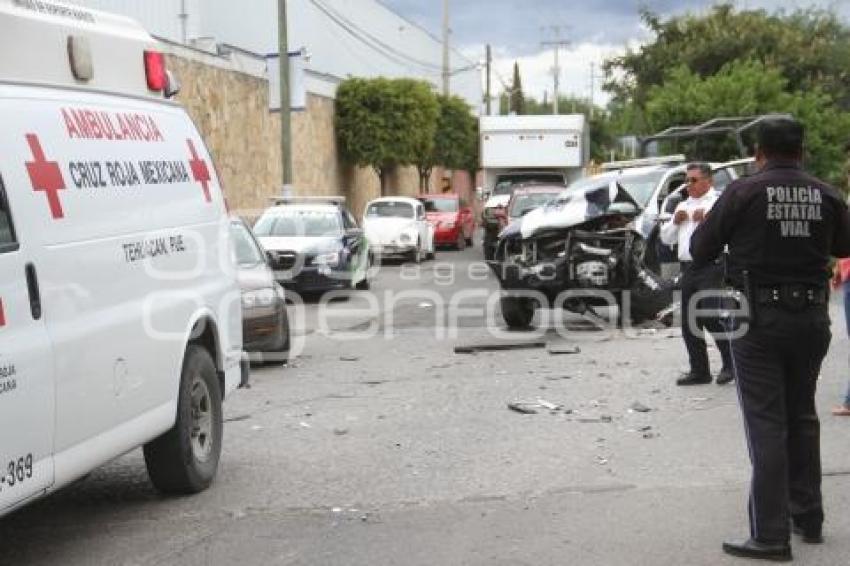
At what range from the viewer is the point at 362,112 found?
38656mm

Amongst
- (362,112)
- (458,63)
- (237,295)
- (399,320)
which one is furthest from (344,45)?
(237,295)

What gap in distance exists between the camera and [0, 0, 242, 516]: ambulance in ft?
15.5

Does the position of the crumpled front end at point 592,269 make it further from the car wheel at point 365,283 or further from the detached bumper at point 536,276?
the car wheel at point 365,283

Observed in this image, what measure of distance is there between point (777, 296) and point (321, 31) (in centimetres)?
4765

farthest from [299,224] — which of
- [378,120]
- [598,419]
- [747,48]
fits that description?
[747,48]

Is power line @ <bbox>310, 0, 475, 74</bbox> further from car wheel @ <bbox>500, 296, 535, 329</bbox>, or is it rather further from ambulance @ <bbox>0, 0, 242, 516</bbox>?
ambulance @ <bbox>0, 0, 242, 516</bbox>

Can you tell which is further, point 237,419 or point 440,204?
point 440,204

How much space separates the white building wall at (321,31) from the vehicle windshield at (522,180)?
721 cm

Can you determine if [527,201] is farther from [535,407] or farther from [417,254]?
[535,407]

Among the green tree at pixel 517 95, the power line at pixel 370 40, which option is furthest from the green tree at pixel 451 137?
the green tree at pixel 517 95

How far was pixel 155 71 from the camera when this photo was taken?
680 cm

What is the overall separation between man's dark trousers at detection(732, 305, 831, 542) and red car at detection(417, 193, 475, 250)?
86.1ft

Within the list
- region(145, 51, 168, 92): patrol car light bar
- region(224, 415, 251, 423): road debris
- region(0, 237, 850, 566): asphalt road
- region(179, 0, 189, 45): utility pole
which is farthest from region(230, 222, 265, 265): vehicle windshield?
region(179, 0, 189, 45): utility pole

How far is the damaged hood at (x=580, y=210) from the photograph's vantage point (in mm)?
13680
